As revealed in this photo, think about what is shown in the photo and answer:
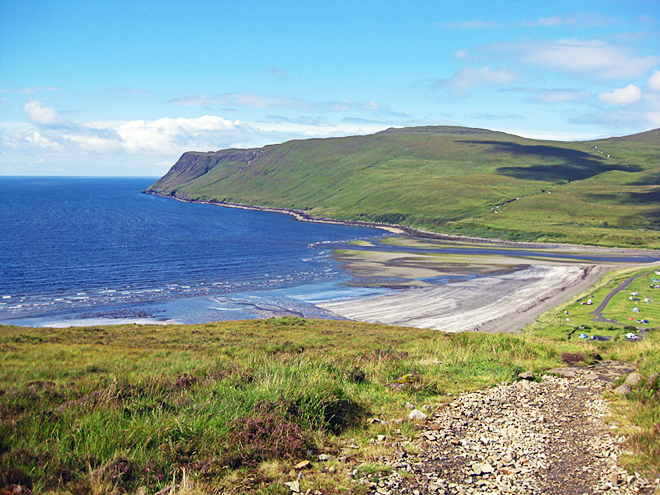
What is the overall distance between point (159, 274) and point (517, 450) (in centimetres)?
8761

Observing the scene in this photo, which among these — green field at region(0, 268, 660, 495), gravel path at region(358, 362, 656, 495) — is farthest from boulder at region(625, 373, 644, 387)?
gravel path at region(358, 362, 656, 495)

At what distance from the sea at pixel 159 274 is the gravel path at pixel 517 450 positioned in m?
51.7

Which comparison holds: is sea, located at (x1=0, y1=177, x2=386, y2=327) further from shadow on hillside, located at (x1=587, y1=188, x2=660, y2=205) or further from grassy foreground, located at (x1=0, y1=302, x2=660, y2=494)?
shadow on hillside, located at (x1=587, y1=188, x2=660, y2=205)

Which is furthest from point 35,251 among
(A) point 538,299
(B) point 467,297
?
(A) point 538,299

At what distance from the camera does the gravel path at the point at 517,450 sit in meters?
7.48

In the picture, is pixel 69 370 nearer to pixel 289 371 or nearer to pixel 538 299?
pixel 289 371

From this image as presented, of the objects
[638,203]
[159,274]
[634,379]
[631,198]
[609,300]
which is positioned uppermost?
[631,198]

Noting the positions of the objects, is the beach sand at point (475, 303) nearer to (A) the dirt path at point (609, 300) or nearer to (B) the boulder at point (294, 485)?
(A) the dirt path at point (609, 300)

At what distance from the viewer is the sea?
63.2 metres

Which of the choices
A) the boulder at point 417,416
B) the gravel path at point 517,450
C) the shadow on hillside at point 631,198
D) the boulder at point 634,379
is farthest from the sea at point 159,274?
the shadow on hillside at point 631,198

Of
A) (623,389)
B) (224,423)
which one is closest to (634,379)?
(623,389)

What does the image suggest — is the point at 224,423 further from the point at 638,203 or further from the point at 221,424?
the point at 638,203

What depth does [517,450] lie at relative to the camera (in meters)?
8.69

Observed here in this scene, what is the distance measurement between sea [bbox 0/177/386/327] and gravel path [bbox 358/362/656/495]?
51.7m
